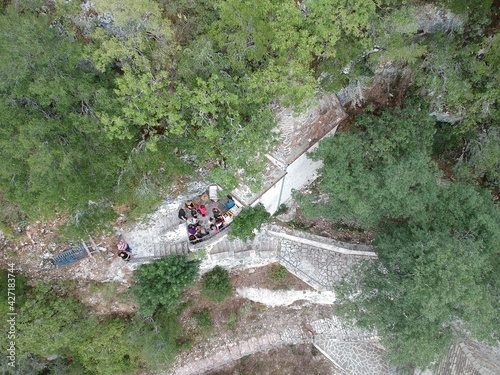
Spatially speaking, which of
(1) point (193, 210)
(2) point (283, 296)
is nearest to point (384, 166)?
(1) point (193, 210)

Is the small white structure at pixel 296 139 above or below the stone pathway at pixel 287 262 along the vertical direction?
above

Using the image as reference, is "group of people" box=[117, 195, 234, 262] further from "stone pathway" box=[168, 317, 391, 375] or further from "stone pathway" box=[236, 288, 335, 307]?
"stone pathway" box=[168, 317, 391, 375]

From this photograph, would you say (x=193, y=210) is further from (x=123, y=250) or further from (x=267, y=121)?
(x=267, y=121)

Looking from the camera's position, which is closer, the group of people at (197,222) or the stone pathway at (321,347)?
the group of people at (197,222)

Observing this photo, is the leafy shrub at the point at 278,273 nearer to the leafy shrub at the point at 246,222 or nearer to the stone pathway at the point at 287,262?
the stone pathway at the point at 287,262

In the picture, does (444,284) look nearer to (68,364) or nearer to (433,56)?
(433,56)

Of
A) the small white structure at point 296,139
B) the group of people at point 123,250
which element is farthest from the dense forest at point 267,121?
the group of people at point 123,250
